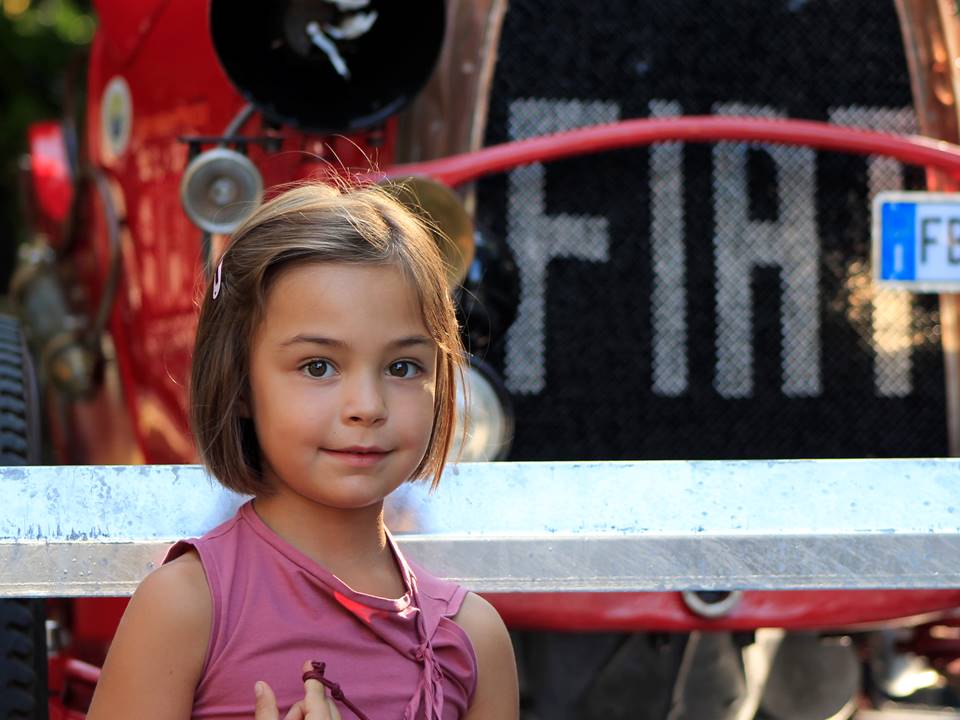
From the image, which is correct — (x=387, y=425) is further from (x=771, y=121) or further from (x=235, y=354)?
(x=771, y=121)

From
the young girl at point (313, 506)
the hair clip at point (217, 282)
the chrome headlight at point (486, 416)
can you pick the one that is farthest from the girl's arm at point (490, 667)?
the chrome headlight at point (486, 416)

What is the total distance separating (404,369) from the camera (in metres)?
1.34

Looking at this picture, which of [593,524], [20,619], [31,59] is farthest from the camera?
[31,59]

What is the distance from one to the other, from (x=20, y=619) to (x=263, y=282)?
2.44 feet

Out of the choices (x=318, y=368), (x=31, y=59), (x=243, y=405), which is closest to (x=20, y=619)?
(x=243, y=405)

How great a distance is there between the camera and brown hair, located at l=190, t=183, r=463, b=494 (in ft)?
4.32

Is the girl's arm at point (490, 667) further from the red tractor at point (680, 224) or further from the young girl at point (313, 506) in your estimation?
the red tractor at point (680, 224)

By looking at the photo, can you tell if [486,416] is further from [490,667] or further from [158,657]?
[158,657]

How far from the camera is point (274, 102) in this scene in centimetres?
220

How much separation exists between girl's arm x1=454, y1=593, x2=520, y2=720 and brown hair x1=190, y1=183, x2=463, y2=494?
24 cm

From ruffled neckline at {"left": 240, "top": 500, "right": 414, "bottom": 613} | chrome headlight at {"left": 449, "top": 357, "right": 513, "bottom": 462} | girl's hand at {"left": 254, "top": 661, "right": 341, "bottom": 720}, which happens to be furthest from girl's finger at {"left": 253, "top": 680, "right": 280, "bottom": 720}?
chrome headlight at {"left": 449, "top": 357, "right": 513, "bottom": 462}

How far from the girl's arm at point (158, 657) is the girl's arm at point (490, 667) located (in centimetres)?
27

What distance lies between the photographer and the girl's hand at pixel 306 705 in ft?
3.91

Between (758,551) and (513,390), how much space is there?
94 centimetres
